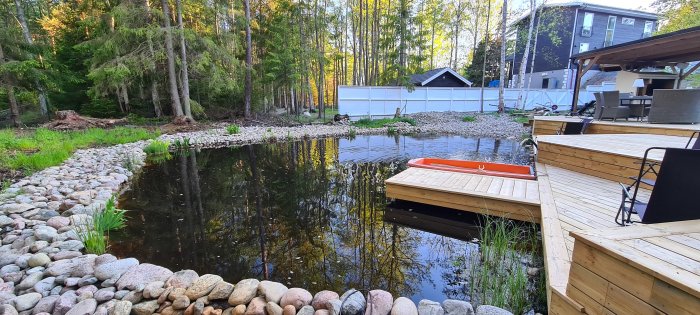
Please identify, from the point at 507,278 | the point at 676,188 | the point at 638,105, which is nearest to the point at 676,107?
the point at 638,105

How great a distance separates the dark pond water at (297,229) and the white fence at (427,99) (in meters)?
8.31

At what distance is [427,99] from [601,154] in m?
13.2

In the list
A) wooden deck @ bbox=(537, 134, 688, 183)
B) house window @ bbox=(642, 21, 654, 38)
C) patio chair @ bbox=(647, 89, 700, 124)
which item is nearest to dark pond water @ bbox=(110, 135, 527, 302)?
wooden deck @ bbox=(537, 134, 688, 183)

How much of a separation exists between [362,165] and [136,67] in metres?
9.08

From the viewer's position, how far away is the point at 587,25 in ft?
61.8

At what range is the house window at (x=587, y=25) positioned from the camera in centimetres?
1872

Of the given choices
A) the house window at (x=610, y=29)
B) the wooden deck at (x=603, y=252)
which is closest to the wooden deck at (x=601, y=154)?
the wooden deck at (x=603, y=252)

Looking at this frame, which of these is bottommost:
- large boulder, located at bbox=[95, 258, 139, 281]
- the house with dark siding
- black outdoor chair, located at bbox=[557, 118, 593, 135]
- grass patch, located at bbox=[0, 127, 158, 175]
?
large boulder, located at bbox=[95, 258, 139, 281]

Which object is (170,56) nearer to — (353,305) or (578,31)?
(353,305)

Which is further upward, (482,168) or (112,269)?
(482,168)

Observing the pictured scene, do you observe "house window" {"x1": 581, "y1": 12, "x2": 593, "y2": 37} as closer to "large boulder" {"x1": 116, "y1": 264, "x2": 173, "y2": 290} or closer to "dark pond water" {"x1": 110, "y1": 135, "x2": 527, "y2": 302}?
"dark pond water" {"x1": 110, "y1": 135, "x2": 527, "y2": 302}

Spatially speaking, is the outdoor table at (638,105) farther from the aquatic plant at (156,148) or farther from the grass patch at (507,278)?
the aquatic plant at (156,148)

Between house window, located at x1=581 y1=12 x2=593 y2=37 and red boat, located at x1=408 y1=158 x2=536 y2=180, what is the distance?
1972 cm

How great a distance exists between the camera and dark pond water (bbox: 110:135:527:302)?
280cm
